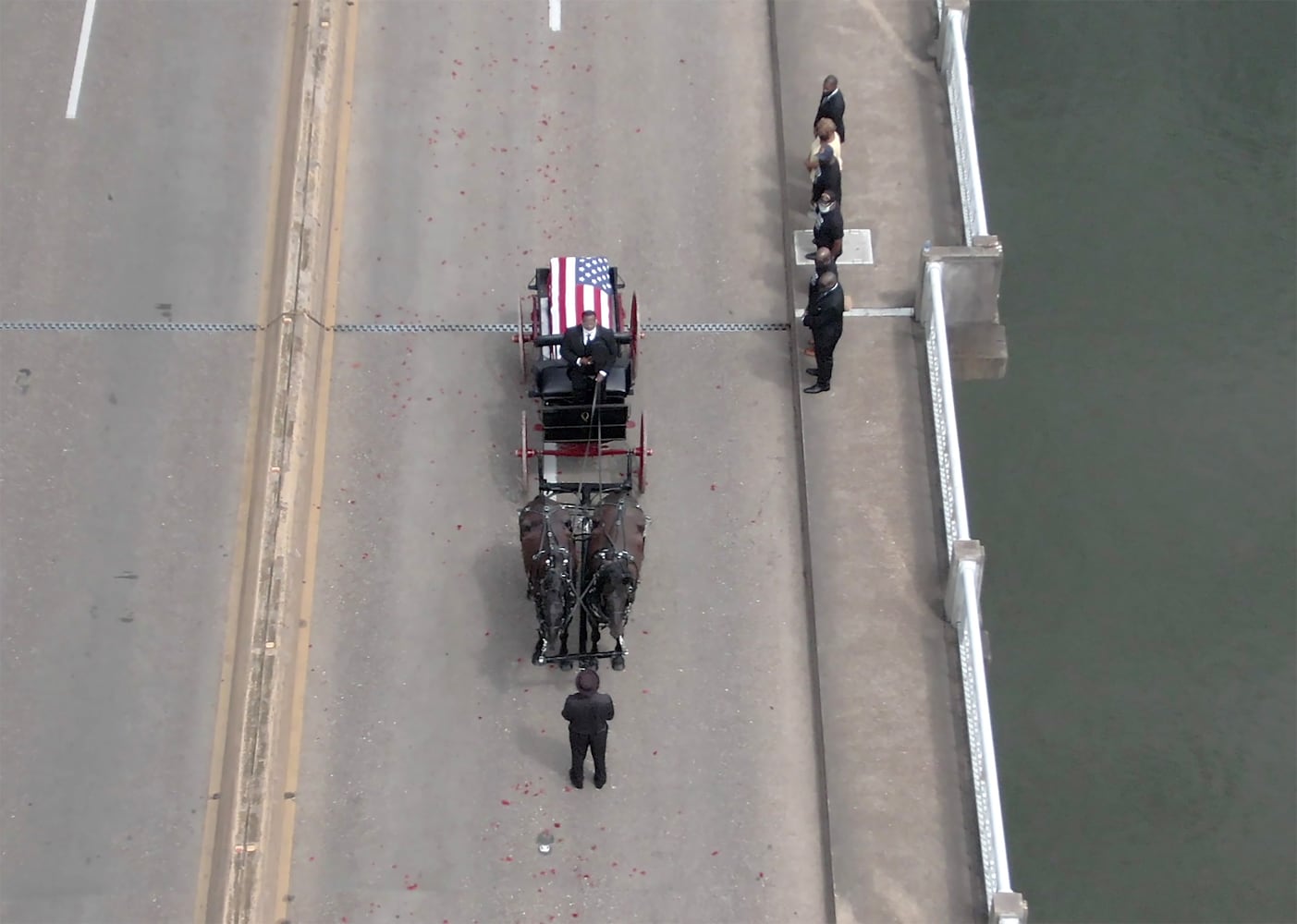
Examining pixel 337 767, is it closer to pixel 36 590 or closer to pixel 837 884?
pixel 36 590

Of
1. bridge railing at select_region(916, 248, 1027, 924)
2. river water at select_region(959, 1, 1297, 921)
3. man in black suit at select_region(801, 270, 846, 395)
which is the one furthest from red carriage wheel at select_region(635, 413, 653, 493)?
river water at select_region(959, 1, 1297, 921)

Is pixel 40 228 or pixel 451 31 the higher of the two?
pixel 451 31

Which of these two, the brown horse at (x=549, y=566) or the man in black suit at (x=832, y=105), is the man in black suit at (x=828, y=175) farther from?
the brown horse at (x=549, y=566)

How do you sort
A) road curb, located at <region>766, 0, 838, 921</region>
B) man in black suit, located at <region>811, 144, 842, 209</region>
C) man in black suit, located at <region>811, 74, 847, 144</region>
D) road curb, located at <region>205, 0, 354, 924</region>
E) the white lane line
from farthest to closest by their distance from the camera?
the white lane line → man in black suit, located at <region>811, 74, 847, 144</region> → man in black suit, located at <region>811, 144, 842, 209</region> → road curb, located at <region>766, 0, 838, 921</region> → road curb, located at <region>205, 0, 354, 924</region>

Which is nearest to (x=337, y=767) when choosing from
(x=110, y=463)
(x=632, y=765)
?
(x=632, y=765)

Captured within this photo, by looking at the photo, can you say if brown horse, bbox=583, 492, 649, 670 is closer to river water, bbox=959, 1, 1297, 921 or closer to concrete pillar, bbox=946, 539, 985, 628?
concrete pillar, bbox=946, 539, 985, 628

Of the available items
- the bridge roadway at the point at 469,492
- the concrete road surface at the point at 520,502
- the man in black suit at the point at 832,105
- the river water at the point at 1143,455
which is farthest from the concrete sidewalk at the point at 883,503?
the river water at the point at 1143,455
